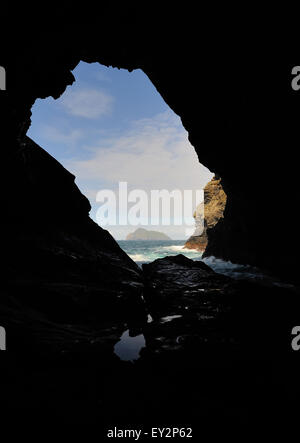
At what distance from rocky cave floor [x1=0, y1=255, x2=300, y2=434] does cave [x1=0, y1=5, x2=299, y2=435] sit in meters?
0.02

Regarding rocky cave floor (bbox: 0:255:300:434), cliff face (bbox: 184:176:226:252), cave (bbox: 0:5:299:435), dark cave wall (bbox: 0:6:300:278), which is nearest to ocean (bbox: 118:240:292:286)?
cave (bbox: 0:5:299:435)

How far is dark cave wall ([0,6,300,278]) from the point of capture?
594 centimetres

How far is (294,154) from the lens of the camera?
7641mm

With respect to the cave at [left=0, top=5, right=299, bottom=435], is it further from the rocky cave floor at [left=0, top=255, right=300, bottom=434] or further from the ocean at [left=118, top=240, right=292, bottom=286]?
the ocean at [left=118, top=240, right=292, bottom=286]

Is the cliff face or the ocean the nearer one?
the ocean

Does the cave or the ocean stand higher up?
the cave

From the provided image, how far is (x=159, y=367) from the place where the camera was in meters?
3.02

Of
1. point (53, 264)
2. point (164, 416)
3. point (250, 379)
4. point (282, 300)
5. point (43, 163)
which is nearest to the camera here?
point (164, 416)

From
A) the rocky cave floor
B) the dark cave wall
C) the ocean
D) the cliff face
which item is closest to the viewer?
the rocky cave floor

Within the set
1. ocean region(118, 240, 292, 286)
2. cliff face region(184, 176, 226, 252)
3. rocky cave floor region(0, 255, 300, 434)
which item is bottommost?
ocean region(118, 240, 292, 286)

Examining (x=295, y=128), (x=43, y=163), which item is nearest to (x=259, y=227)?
(x=295, y=128)

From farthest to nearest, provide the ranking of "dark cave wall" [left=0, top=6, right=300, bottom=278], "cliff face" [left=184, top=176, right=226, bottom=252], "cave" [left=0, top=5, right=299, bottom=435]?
1. "cliff face" [left=184, top=176, right=226, bottom=252]
2. "dark cave wall" [left=0, top=6, right=300, bottom=278]
3. "cave" [left=0, top=5, right=299, bottom=435]

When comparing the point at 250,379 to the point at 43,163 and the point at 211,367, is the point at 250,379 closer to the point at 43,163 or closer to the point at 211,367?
the point at 211,367

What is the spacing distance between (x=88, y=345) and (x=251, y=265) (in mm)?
13706
